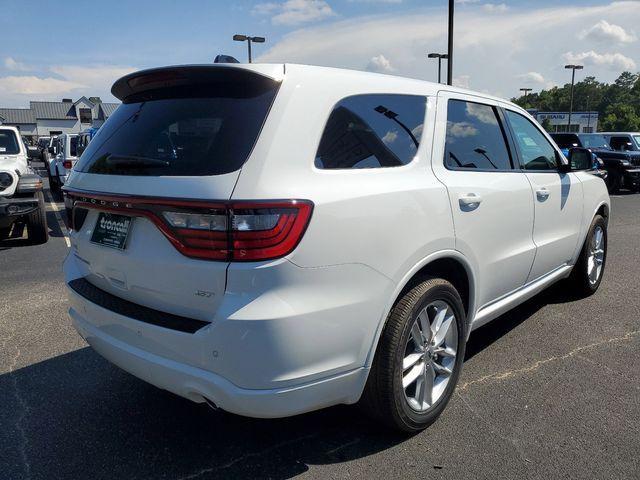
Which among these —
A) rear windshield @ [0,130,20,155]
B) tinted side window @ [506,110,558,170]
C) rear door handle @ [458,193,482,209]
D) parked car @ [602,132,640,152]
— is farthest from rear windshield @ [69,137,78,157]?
parked car @ [602,132,640,152]

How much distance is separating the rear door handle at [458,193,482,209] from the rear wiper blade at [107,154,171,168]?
1.54 metres

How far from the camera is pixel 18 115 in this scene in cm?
9156

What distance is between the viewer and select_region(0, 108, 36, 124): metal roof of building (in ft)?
296

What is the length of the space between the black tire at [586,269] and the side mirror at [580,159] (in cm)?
58

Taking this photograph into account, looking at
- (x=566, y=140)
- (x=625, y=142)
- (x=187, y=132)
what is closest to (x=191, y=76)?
(x=187, y=132)

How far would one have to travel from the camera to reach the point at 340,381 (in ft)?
7.28

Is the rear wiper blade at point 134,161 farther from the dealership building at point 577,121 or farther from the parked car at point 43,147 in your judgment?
the dealership building at point 577,121

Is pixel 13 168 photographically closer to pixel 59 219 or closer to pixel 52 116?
pixel 59 219

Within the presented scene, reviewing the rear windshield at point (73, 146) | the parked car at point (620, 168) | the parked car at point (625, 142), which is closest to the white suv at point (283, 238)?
the rear windshield at point (73, 146)

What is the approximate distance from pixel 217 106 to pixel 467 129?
63.8 inches

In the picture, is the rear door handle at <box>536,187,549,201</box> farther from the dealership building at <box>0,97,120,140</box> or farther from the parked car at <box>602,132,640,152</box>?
the dealership building at <box>0,97,120,140</box>

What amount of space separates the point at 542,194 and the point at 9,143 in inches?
355

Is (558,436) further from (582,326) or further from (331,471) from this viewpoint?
(582,326)

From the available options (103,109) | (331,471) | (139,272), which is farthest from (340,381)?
(103,109)
